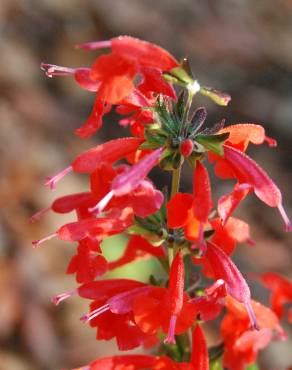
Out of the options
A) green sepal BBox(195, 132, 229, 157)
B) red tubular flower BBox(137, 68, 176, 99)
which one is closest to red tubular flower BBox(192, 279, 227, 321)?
green sepal BBox(195, 132, 229, 157)

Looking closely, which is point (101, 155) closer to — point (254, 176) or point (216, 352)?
point (254, 176)

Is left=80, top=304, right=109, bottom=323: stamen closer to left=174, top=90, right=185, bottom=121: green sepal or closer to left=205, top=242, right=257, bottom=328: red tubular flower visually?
left=205, top=242, right=257, bottom=328: red tubular flower

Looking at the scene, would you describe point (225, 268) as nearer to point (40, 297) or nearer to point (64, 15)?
point (40, 297)

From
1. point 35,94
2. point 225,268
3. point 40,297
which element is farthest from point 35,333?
point 225,268

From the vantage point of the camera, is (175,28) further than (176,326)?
Yes

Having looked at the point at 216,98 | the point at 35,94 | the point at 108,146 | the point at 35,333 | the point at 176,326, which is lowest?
the point at 35,333

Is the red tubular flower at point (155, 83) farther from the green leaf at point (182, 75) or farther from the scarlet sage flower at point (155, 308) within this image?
the scarlet sage flower at point (155, 308)

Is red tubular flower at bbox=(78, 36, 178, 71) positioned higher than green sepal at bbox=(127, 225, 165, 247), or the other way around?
red tubular flower at bbox=(78, 36, 178, 71)
